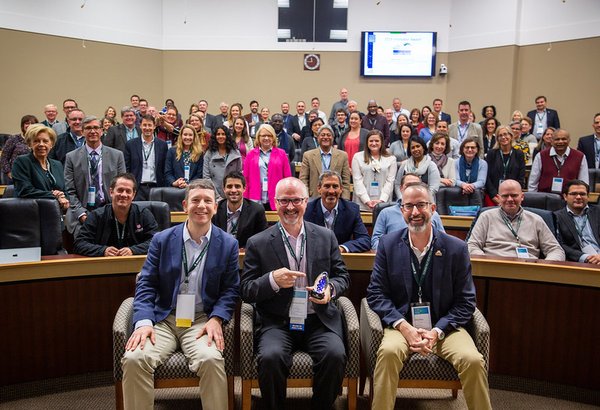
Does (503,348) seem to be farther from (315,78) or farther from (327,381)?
(315,78)

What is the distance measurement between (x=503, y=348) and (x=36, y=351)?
Answer: 9.11 feet

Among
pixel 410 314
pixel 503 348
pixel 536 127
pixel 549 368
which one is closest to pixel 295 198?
pixel 410 314

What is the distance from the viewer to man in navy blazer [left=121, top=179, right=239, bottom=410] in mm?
2611

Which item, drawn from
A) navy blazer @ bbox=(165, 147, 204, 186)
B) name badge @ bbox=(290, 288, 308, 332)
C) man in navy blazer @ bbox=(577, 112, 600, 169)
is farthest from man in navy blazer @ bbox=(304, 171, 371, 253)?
man in navy blazer @ bbox=(577, 112, 600, 169)

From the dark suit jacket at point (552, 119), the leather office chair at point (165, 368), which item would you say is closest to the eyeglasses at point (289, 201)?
the leather office chair at point (165, 368)

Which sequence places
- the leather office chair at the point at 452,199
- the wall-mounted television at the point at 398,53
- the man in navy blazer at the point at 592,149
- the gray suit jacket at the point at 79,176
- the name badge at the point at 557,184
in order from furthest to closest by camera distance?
the wall-mounted television at the point at 398,53, the man in navy blazer at the point at 592,149, the name badge at the point at 557,184, the leather office chair at the point at 452,199, the gray suit jacket at the point at 79,176

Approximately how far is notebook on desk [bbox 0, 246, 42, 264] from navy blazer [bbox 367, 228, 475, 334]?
195 cm

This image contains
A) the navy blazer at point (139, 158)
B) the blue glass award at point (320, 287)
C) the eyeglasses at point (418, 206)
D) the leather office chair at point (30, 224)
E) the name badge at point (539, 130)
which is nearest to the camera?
the blue glass award at point (320, 287)

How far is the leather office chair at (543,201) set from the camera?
15.1ft

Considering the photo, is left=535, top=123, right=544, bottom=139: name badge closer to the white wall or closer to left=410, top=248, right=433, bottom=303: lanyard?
the white wall

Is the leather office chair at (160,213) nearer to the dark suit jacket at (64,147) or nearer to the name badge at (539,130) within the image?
Answer: the dark suit jacket at (64,147)

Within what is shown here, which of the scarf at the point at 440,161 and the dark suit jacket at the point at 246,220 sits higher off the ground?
the scarf at the point at 440,161

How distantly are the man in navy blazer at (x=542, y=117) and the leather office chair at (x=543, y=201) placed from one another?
5.37 m

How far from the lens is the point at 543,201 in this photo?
183 inches
